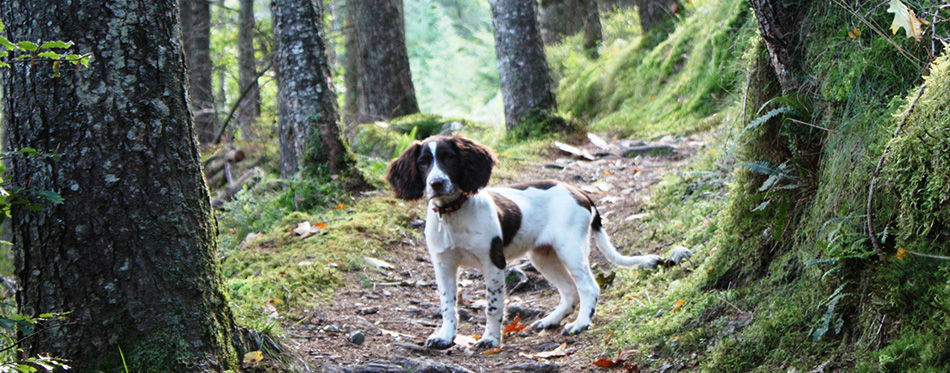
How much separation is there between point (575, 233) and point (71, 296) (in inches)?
138

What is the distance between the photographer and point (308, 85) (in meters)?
7.98

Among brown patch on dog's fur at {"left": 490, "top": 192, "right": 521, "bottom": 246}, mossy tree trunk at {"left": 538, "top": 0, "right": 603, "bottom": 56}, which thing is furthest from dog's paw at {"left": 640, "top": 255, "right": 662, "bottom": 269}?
mossy tree trunk at {"left": 538, "top": 0, "right": 603, "bottom": 56}

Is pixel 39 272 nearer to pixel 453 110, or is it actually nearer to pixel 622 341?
pixel 622 341

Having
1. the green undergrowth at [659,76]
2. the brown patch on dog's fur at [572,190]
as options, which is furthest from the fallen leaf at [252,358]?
the green undergrowth at [659,76]

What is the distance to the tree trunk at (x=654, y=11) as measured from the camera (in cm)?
1427

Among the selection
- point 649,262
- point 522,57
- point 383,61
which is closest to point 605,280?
point 649,262

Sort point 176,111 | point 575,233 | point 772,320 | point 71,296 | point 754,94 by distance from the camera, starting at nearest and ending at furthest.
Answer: point 71,296, point 176,111, point 772,320, point 754,94, point 575,233

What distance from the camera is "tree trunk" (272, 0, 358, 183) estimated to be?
7930mm

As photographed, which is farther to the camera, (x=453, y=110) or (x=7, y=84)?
(x=453, y=110)

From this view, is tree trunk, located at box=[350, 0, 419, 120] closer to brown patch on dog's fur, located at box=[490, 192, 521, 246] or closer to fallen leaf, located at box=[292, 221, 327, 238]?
fallen leaf, located at box=[292, 221, 327, 238]

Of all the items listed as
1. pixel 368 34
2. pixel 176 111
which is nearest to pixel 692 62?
pixel 368 34

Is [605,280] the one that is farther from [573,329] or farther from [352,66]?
[352,66]

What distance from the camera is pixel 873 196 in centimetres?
305

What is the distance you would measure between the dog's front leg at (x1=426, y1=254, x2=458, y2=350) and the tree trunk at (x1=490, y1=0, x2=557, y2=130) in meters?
6.07
